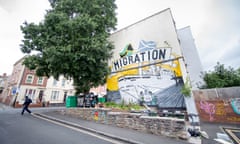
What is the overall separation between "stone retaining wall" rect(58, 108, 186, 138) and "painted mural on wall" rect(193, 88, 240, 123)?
680 centimetres

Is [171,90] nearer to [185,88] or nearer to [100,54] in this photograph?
[185,88]

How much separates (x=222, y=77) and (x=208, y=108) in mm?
6645

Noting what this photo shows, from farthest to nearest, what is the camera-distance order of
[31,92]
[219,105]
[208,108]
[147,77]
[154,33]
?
[31,92]
[154,33]
[147,77]
[208,108]
[219,105]

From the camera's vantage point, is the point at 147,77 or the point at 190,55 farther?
the point at 190,55

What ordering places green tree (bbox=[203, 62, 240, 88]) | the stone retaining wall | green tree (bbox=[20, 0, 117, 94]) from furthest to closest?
green tree (bbox=[203, 62, 240, 88]), green tree (bbox=[20, 0, 117, 94]), the stone retaining wall

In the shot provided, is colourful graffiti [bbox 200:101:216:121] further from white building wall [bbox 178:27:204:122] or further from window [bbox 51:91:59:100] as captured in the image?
window [bbox 51:91:59:100]

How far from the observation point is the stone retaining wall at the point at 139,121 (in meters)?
4.59

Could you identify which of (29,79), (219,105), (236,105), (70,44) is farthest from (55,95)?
(236,105)

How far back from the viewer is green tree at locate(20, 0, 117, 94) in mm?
8305

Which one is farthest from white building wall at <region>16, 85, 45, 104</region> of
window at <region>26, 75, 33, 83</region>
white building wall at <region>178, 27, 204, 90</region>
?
white building wall at <region>178, 27, 204, 90</region>

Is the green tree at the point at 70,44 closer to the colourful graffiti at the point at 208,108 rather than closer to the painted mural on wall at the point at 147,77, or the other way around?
the painted mural on wall at the point at 147,77

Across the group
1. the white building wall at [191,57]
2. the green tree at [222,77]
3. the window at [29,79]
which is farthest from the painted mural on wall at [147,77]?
the window at [29,79]

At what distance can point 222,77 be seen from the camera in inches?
500

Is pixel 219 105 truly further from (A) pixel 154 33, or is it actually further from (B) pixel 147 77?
(A) pixel 154 33
